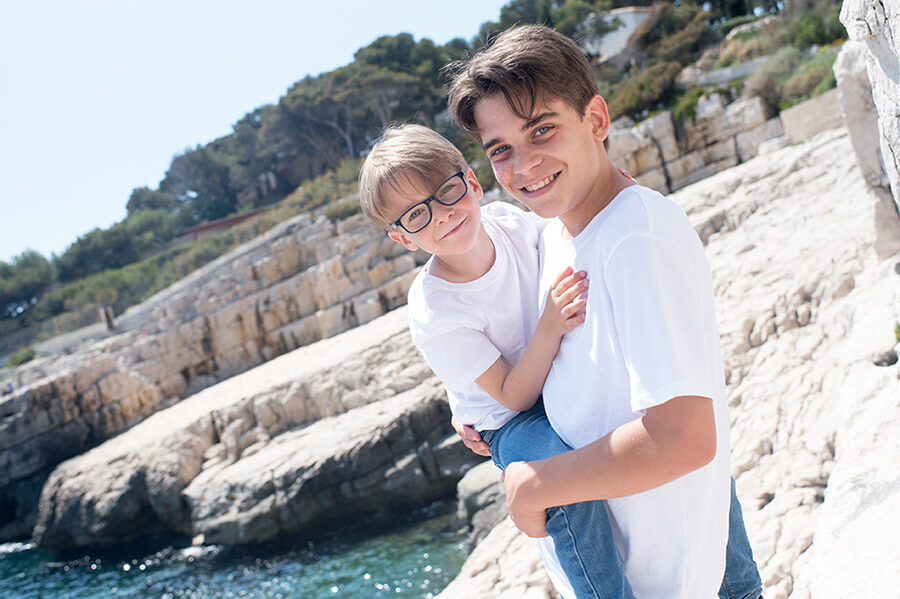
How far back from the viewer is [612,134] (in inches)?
734

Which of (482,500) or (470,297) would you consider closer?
(470,297)

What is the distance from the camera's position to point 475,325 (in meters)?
1.73

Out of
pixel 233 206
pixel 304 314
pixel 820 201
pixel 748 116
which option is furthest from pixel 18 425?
pixel 233 206

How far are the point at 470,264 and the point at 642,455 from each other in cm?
86

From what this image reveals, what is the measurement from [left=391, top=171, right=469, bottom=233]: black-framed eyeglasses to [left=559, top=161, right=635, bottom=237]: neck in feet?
1.44

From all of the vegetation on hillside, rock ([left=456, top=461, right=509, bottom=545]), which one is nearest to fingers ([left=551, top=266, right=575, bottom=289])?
rock ([left=456, top=461, right=509, bottom=545])

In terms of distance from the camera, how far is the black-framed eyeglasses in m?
1.83

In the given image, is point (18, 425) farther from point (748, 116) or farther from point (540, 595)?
point (748, 116)

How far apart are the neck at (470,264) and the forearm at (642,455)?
0.71 meters

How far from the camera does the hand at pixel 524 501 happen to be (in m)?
1.42

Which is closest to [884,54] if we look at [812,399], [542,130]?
[542,130]

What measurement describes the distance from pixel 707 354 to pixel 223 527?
11826 mm

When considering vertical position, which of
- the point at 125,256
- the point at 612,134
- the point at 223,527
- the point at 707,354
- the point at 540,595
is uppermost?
the point at 125,256

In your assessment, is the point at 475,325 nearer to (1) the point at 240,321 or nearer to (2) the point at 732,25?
(1) the point at 240,321
